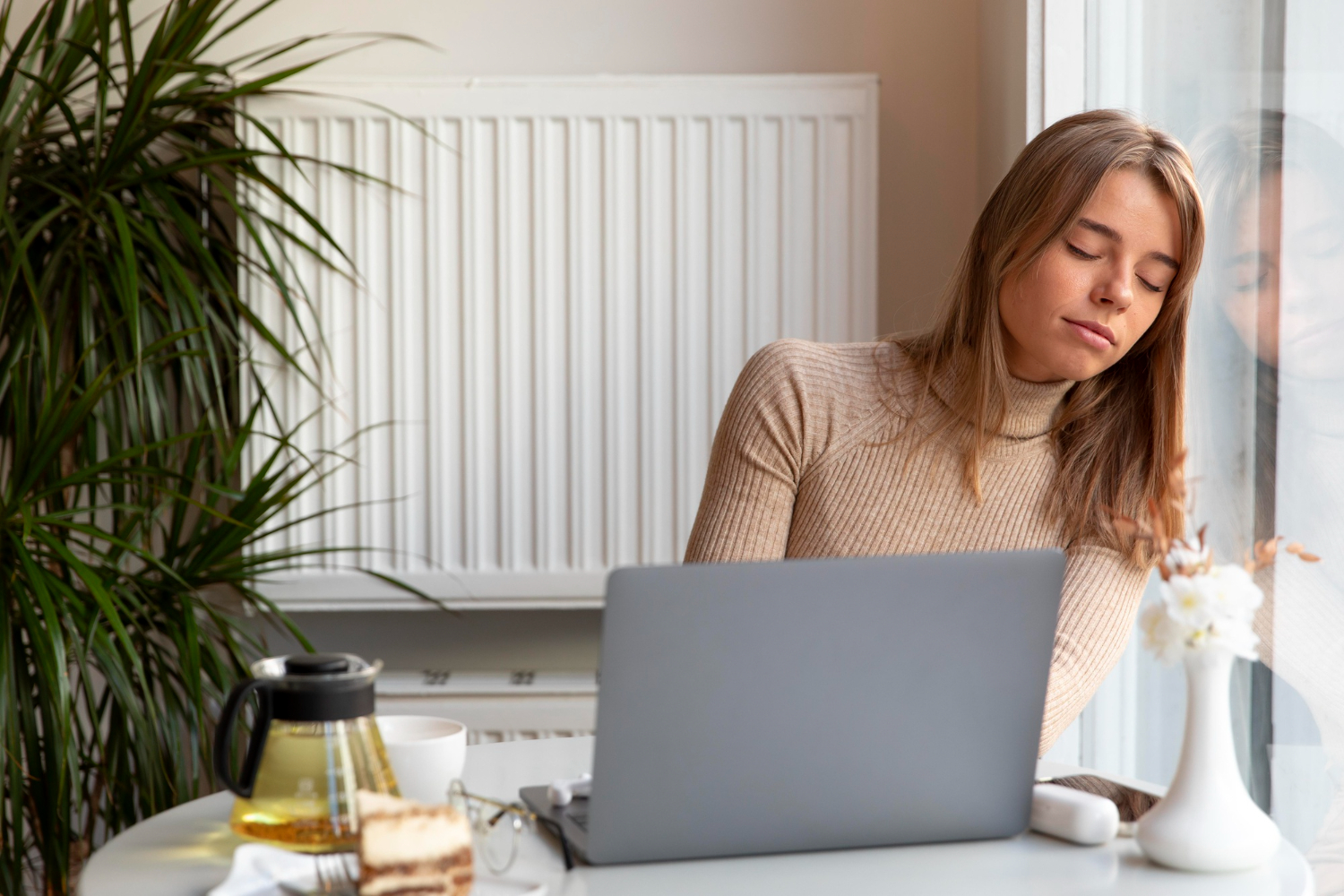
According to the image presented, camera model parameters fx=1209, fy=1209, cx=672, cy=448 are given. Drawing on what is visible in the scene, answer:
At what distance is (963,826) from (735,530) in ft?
1.73

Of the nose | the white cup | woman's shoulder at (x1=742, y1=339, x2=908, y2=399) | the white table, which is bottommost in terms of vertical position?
the white table

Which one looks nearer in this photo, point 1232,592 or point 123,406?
point 1232,592

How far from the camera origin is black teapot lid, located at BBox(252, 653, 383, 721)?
0.70 metres

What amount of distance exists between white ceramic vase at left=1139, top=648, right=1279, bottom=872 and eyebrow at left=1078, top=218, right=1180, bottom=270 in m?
0.61

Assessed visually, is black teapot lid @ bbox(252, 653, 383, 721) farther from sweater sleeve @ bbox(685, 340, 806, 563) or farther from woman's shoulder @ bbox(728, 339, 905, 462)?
woman's shoulder @ bbox(728, 339, 905, 462)

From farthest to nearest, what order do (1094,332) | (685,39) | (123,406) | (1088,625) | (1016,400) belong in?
(685,39), (123,406), (1016,400), (1094,332), (1088,625)

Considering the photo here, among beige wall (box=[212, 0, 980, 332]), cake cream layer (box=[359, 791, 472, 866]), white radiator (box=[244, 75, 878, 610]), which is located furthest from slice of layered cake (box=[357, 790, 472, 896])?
beige wall (box=[212, 0, 980, 332])

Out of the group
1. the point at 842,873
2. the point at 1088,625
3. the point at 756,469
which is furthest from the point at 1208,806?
the point at 756,469

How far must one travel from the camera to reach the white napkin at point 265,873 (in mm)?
678

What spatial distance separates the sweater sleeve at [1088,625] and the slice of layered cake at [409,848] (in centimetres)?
59

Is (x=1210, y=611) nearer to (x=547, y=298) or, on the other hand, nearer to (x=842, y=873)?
(x=842, y=873)

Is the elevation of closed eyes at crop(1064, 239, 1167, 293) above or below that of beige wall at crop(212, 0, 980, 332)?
below

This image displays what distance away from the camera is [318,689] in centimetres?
70

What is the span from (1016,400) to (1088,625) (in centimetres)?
31
